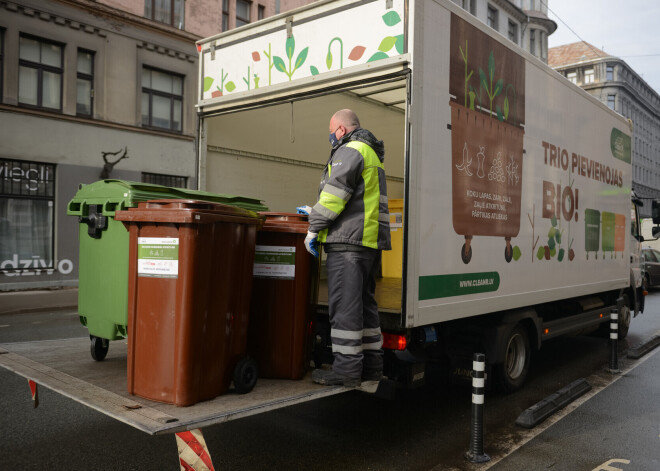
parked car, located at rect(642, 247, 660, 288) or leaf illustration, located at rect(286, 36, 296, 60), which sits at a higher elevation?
leaf illustration, located at rect(286, 36, 296, 60)

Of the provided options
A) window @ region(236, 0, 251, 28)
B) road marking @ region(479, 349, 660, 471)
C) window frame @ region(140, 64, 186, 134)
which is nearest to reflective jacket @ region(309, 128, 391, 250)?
road marking @ region(479, 349, 660, 471)

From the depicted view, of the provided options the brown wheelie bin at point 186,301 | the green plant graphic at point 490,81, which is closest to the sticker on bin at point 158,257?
the brown wheelie bin at point 186,301

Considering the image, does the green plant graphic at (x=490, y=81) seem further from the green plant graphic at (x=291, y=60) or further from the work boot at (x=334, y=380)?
the work boot at (x=334, y=380)

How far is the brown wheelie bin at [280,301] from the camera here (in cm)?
399

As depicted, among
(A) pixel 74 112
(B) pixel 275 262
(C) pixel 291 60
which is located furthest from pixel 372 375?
(A) pixel 74 112

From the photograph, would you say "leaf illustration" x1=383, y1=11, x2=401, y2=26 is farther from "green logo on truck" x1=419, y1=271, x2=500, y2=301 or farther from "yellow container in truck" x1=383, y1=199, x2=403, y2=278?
"yellow container in truck" x1=383, y1=199, x2=403, y2=278

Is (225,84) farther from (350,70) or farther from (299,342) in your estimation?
(299,342)

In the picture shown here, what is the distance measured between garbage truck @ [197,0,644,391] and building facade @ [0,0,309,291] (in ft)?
34.4

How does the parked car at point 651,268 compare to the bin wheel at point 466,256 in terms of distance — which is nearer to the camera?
the bin wheel at point 466,256

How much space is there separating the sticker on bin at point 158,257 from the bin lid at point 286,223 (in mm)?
870

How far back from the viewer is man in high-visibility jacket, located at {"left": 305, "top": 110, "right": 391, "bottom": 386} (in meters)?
3.85

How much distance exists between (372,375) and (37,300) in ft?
36.4

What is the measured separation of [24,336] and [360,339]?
21.3ft

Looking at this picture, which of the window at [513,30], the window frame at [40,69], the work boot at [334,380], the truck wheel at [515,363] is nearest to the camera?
the work boot at [334,380]
